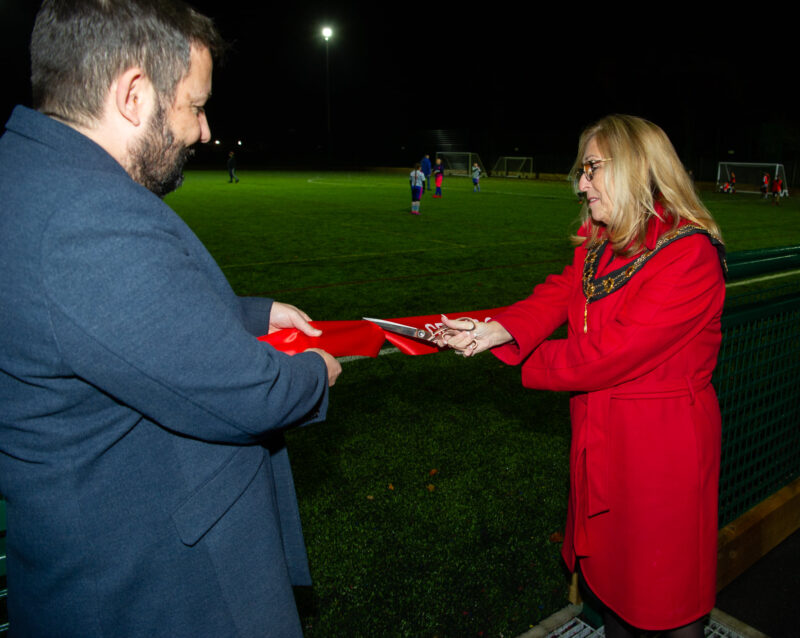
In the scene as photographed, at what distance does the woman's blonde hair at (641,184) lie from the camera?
1.94m

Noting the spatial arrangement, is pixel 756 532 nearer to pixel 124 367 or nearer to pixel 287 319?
pixel 287 319

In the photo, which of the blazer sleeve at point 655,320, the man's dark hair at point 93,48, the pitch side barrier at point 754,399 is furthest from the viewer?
the pitch side barrier at point 754,399

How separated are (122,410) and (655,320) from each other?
145cm

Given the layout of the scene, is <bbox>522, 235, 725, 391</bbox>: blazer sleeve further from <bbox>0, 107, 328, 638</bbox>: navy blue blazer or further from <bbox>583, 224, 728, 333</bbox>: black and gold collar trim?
<bbox>0, 107, 328, 638</bbox>: navy blue blazer

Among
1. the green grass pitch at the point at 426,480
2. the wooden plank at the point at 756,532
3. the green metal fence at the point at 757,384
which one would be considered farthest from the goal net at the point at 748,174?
the green metal fence at the point at 757,384

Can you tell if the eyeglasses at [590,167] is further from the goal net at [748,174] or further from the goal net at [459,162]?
the goal net at [459,162]

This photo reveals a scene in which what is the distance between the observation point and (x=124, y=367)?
1033 mm

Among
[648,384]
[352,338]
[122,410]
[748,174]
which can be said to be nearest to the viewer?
[122,410]

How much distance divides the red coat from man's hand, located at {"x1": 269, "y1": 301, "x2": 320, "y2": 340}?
798mm

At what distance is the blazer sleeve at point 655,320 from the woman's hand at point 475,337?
42 cm

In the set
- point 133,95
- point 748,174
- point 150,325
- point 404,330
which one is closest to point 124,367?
point 150,325

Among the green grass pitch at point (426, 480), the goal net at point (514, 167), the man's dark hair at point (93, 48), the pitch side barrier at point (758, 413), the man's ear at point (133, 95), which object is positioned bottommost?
the green grass pitch at point (426, 480)

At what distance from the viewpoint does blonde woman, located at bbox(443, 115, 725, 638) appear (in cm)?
187

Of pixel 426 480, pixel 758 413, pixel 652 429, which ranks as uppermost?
pixel 652 429
